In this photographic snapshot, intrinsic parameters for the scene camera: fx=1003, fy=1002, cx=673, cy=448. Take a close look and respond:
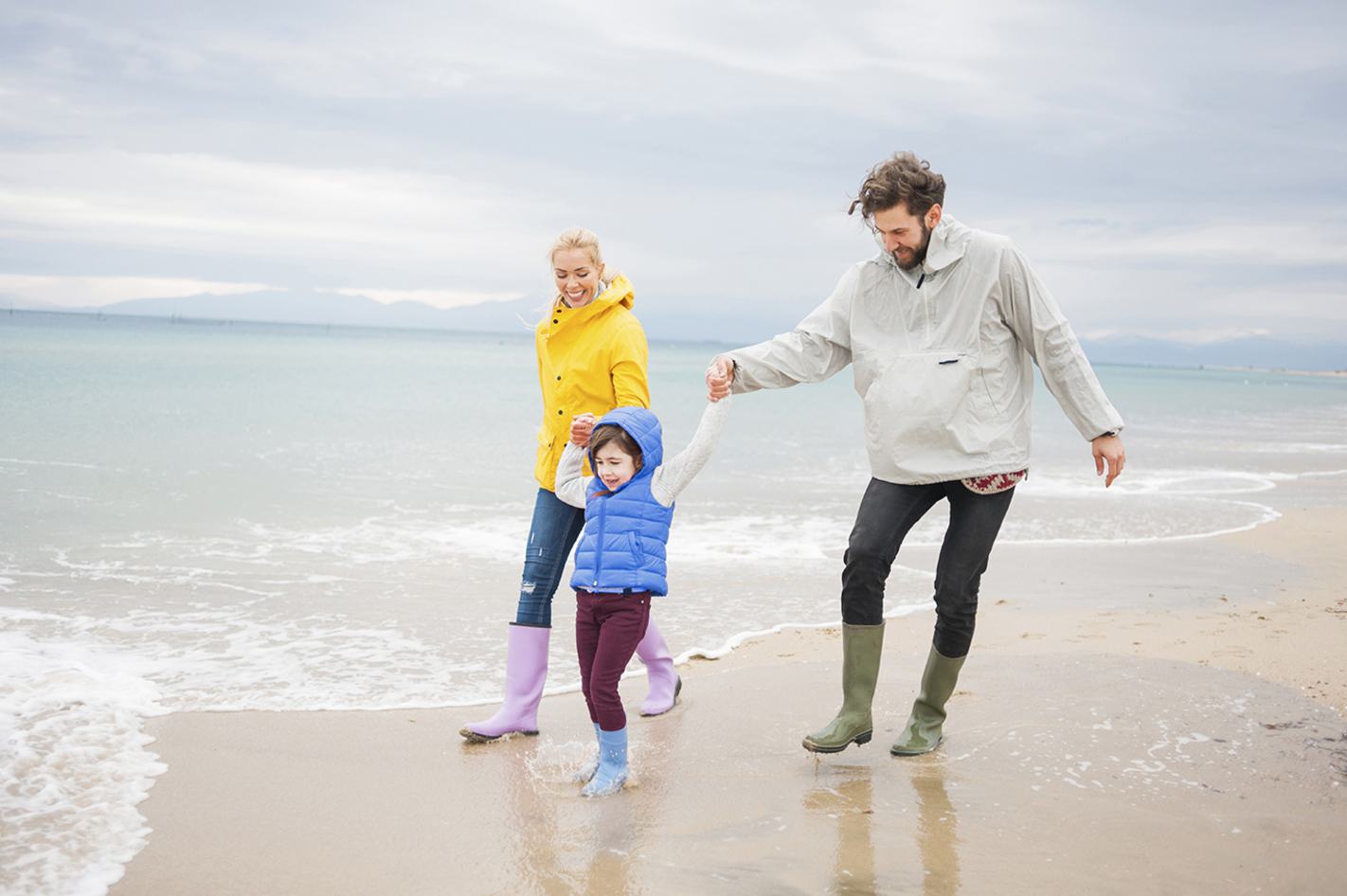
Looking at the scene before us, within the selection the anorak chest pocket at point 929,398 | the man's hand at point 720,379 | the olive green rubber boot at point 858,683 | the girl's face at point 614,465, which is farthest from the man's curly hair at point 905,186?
the olive green rubber boot at point 858,683

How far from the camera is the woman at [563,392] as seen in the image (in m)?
3.70

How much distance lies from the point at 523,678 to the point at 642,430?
123 centimetres

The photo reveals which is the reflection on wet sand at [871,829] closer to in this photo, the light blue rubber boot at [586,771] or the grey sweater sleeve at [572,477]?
the light blue rubber boot at [586,771]

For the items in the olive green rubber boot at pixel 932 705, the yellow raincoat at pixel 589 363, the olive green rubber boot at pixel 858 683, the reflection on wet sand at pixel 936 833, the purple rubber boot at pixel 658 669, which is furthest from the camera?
the purple rubber boot at pixel 658 669

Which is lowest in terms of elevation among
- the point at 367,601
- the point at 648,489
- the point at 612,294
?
the point at 367,601

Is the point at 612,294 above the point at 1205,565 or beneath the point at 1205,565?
above

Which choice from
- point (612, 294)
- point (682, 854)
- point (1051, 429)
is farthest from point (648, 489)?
point (1051, 429)

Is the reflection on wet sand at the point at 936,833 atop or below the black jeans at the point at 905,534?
below

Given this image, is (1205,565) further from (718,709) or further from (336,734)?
(336,734)

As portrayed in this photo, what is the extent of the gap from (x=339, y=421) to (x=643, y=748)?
17454 mm

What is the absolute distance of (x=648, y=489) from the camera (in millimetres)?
3312

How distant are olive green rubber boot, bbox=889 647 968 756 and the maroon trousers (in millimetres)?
1028

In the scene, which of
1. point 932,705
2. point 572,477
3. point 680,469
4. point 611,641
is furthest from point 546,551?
point 932,705

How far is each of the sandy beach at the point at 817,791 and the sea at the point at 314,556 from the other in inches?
13.1
